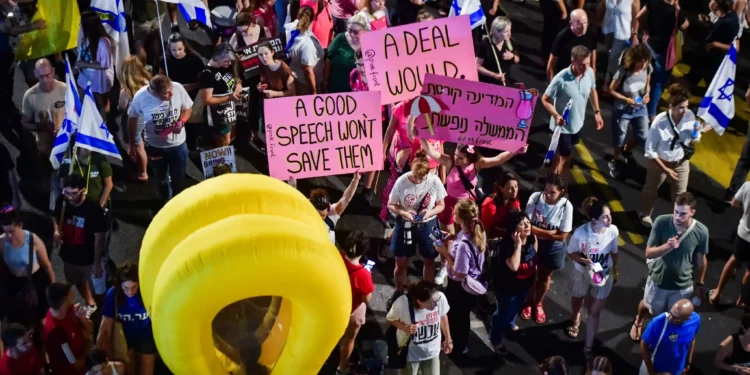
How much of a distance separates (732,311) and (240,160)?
19.1 feet

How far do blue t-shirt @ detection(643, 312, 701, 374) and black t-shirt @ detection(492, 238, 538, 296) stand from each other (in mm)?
1170

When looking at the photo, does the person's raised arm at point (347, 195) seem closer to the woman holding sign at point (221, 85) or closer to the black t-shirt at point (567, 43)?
the woman holding sign at point (221, 85)

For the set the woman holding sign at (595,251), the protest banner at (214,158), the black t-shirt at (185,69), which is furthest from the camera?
the black t-shirt at (185,69)

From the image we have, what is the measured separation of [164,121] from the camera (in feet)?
35.7

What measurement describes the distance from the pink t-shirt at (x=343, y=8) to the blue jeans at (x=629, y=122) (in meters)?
3.58

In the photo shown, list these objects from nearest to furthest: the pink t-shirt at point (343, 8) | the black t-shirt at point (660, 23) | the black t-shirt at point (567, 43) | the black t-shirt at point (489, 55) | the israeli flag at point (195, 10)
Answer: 1. the israeli flag at point (195, 10)
2. the black t-shirt at point (489, 55)
3. the black t-shirt at point (567, 43)
4. the black t-shirt at point (660, 23)
5. the pink t-shirt at point (343, 8)

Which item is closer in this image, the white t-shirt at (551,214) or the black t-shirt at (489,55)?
the white t-shirt at (551,214)

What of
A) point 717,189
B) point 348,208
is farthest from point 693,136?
point 348,208

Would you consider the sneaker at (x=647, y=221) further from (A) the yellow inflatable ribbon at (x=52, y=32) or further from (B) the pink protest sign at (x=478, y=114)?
(A) the yellow inflatable ribbon at (x=52, y=32)

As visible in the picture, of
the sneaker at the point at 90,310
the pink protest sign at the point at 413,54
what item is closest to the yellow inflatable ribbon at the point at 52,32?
Answer: the sneaker at the point at 90,310

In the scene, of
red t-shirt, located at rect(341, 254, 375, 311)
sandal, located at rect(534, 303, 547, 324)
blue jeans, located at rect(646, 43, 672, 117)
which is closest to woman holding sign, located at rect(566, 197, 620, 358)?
sandal, located at rect(534, 303, 547, 324)

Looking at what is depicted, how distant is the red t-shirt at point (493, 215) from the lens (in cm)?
1016

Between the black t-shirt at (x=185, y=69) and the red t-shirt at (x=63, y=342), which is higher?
the black t-shirt at (x=185, y=69)

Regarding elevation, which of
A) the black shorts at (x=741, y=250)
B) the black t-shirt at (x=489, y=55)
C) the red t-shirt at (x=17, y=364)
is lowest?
the black shorts at (x=741, y=250)
